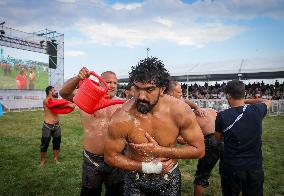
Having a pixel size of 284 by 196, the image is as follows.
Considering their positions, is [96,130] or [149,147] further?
[96,130]

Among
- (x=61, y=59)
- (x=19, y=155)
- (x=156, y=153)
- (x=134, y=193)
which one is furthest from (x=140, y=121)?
(x=61, y=59)

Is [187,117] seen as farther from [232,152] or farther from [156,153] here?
[232,152]

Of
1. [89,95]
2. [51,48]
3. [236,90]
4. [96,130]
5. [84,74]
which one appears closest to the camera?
[89,95]

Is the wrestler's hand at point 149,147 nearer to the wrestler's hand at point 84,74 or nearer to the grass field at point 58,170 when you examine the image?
the wrestler's hand at point 84,74

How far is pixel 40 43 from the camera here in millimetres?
28422

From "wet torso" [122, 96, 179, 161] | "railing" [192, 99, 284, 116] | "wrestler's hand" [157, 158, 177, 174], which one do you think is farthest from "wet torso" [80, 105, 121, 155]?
"railing" [192, 99, 284, 116]

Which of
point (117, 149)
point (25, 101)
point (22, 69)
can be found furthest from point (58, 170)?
point (22, 69)

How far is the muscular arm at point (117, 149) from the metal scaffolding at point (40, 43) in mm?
24353

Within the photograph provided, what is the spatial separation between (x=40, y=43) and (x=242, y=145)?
27.8m

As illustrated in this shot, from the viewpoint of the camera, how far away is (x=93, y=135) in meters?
4.06

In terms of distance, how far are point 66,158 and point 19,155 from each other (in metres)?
1.64

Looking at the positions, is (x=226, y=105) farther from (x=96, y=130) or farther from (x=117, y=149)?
(x=117, y=149)

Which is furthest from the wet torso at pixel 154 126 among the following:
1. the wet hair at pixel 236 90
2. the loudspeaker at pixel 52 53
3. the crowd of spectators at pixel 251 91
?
the loudspeaker at pixel 52 53

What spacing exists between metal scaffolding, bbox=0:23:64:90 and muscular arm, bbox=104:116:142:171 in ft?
79.9
